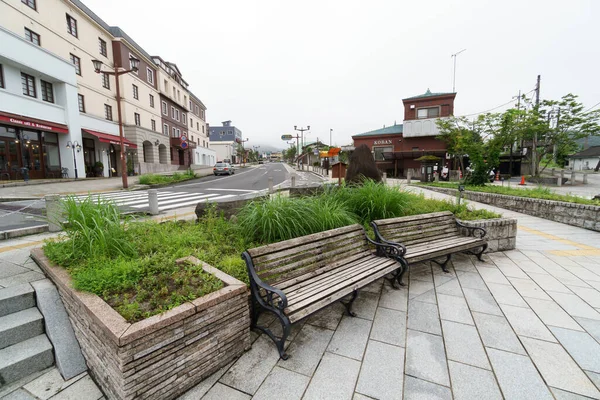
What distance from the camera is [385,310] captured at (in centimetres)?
320

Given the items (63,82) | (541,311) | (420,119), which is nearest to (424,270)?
(541,311)

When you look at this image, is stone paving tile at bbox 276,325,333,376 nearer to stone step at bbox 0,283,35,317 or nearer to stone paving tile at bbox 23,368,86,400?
stone paving tile at bbox 23,368,86,400

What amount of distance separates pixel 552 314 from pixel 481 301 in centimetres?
69

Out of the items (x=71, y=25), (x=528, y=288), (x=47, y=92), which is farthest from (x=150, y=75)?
(x=528, y=288)

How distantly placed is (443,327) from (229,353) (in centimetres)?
225

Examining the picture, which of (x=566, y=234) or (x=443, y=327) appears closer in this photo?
(x=443, y=327)

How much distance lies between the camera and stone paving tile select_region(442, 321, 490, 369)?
2350 mm

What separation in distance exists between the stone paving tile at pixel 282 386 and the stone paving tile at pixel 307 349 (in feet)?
0.22

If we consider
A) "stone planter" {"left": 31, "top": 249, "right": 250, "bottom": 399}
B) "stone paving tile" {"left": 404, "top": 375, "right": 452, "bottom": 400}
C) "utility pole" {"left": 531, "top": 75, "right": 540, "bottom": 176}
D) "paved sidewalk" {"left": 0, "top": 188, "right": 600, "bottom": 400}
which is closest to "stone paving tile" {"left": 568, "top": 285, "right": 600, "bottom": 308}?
"paved sidewalk" {"left": 0, "top": 188, "right": 600, "bottom": 400}

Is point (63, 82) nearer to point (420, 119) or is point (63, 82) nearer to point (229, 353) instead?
point (229, 353)

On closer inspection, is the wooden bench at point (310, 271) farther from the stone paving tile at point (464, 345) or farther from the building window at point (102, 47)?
the building window at point (102, 47)

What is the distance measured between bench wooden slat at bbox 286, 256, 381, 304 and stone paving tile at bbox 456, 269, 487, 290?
4.79ft

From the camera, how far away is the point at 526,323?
2881mm

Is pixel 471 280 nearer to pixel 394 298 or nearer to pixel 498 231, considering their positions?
pixel 394 298
